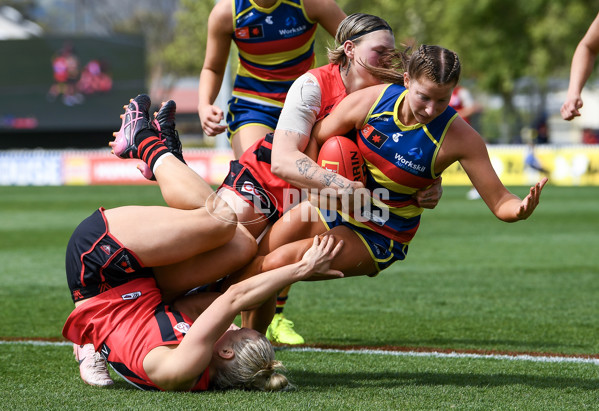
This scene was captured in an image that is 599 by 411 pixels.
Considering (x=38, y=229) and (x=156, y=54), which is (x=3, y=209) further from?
(x=156, y=54)

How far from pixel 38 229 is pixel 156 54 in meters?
50.5

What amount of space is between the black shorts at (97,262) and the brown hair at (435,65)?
6.07 feet

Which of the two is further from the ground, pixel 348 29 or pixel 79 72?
pixel 348 29

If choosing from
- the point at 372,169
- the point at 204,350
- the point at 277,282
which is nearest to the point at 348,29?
the point at 372,169

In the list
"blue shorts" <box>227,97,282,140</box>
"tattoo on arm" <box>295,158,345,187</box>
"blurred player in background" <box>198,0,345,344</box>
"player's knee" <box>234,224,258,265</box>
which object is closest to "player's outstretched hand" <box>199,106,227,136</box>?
"blurred player in background" <box>198,0,345,344</box>

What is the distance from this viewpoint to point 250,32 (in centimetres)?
642

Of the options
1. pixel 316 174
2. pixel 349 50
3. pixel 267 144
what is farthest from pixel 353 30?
pixel 316 174

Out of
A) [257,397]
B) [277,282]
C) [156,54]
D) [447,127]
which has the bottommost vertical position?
[156,54]

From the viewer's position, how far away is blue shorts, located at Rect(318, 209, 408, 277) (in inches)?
204

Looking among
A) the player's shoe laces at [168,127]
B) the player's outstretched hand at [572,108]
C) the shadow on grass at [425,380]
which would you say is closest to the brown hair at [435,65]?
the player's outstretched hand at [572,108]

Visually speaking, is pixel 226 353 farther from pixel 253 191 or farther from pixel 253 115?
pixel 253 115

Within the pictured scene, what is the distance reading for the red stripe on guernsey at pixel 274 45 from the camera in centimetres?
645

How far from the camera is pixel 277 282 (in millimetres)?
4680

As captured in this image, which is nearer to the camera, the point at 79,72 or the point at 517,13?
the point at 79,72
